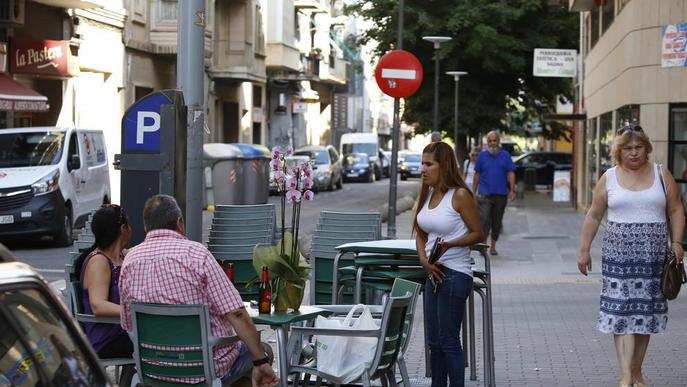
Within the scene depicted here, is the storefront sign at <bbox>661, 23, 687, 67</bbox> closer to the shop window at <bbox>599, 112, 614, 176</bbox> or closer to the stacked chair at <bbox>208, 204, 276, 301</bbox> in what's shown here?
the shop window at <bbox>599, 112, 614, 176</bbox>

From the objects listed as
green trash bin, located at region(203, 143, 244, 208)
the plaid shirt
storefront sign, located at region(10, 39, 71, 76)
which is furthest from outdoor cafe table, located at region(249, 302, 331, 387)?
green trash bin, located at region(203, 143, 244, 208)

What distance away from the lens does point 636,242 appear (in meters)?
8.70

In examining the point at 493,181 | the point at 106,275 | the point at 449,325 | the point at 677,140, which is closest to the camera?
the point at 106,275

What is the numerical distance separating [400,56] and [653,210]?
9.84 metres

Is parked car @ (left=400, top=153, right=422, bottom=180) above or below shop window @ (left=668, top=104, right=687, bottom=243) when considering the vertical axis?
below

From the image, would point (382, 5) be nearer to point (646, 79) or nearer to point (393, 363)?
point (646, 79)

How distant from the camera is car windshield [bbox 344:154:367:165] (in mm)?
62156

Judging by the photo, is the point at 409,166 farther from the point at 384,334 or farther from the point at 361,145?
the point at 384,334

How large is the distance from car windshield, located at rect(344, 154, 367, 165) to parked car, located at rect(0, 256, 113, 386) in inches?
2307

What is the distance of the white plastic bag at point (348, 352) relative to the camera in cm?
700

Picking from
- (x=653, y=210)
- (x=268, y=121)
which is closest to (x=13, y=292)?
(x=653, y=210)

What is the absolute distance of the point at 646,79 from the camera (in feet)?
69.7

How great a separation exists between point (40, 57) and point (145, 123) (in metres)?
21.9

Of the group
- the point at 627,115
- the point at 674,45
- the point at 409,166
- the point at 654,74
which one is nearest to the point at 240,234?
the point at 674,45
